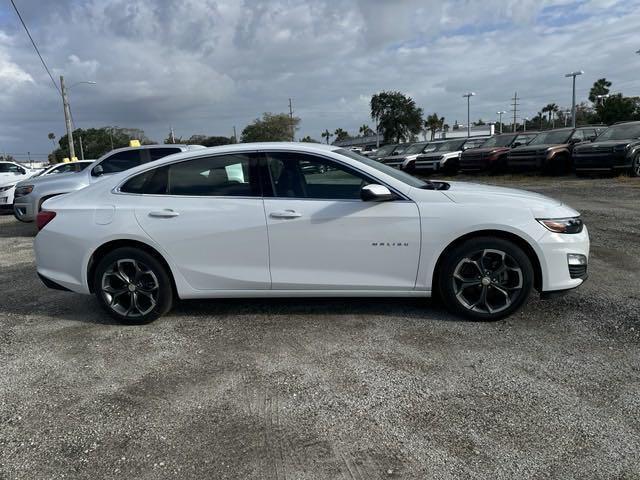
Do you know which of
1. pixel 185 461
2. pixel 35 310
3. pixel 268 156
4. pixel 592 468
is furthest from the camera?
pixel 35 310

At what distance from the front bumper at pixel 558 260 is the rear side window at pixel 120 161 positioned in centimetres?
787

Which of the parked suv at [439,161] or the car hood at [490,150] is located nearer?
the car hood at [490,150]

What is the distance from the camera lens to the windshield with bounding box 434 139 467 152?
2214 centimetres

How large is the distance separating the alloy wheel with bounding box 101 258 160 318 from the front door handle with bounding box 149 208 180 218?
437mm

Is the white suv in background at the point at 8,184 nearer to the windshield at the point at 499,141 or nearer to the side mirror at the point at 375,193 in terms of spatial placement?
the side mirror at the point at 375,193

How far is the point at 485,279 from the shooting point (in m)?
3.99

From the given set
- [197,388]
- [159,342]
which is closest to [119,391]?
[197,388]

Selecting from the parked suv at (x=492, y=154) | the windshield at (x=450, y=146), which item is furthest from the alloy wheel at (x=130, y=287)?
the windshield at (x=450, y=146)

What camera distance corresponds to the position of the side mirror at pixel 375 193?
3.85 m

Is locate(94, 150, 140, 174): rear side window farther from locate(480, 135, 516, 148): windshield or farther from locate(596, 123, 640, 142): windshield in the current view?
locate(480, 135, 516, 148): windshield

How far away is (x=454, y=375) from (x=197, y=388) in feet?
5.63

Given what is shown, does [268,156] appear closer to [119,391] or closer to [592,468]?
[119,391]

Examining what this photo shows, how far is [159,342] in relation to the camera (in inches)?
158

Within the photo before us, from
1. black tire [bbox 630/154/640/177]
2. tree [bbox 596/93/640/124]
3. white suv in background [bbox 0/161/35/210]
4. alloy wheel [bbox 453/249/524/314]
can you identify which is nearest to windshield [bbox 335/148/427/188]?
alloy wheel [bbox 453/249/524/314]
